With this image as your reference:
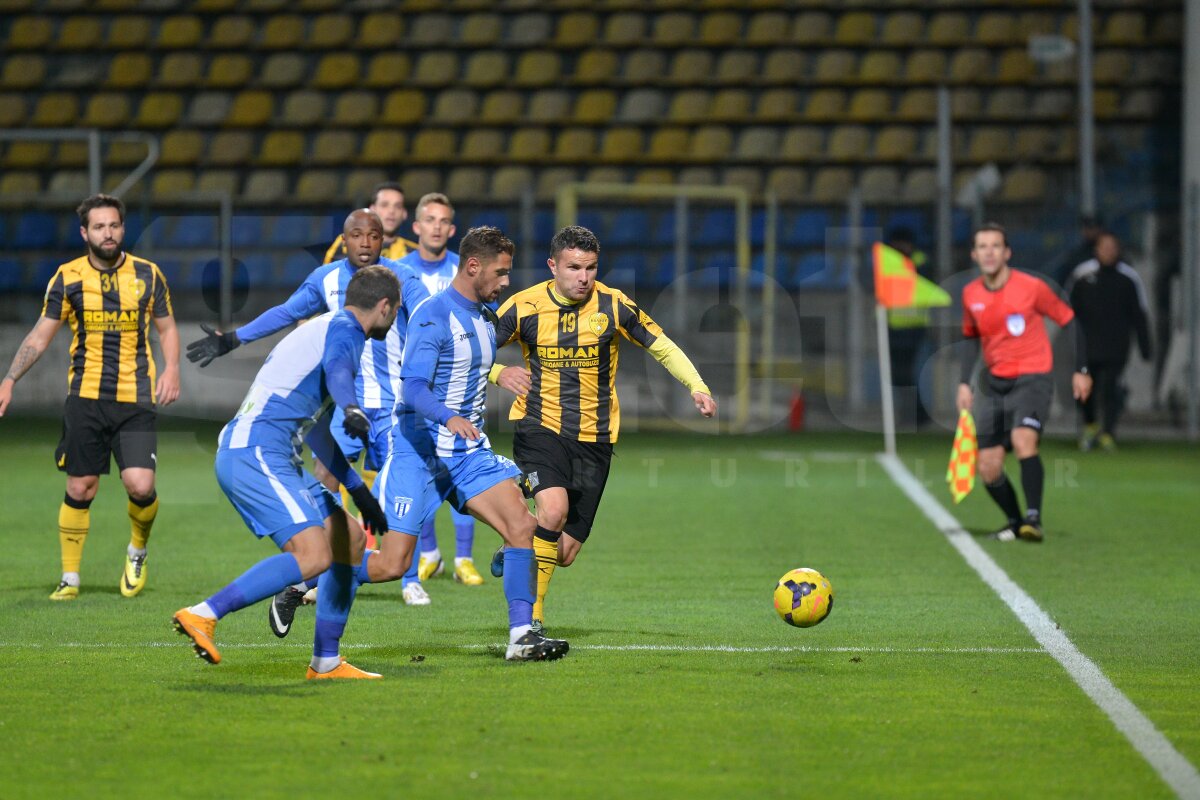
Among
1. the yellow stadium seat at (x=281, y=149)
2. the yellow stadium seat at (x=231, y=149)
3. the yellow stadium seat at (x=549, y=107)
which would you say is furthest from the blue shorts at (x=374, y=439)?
the yellow stadium seat at (x=231, y=149)

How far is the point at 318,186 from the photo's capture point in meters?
23.8

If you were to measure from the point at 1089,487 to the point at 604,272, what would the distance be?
8.72 meters

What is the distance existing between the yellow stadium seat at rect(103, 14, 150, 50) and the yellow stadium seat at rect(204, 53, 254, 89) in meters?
1.22

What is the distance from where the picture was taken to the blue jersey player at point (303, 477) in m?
6.29

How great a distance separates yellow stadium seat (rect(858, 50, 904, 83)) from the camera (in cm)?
2412

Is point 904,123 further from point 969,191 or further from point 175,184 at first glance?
point 175,184

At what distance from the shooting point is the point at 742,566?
1004 centimetres

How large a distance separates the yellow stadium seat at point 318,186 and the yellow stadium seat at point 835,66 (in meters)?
6.99

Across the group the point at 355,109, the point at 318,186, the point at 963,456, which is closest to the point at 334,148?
the point at 355,109

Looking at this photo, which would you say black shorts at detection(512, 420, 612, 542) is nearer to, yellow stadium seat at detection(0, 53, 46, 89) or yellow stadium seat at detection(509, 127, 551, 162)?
yellow stadium seat at detection(509, 127, 551, 162)

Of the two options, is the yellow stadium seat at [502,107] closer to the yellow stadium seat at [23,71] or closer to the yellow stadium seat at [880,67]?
the yellow stadium seat at [880,67]

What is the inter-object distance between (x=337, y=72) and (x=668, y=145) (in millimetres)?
5132

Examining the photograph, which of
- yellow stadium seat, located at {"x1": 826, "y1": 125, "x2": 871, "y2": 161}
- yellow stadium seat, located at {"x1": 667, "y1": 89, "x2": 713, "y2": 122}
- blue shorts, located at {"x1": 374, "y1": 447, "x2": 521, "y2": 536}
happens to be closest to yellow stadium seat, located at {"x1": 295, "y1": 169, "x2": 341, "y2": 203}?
yellow stadium seat, located at {"x1": 667, "y1": 89, "x2": 713, "y2": 122}

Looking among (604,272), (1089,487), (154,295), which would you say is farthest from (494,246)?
(604,272)
